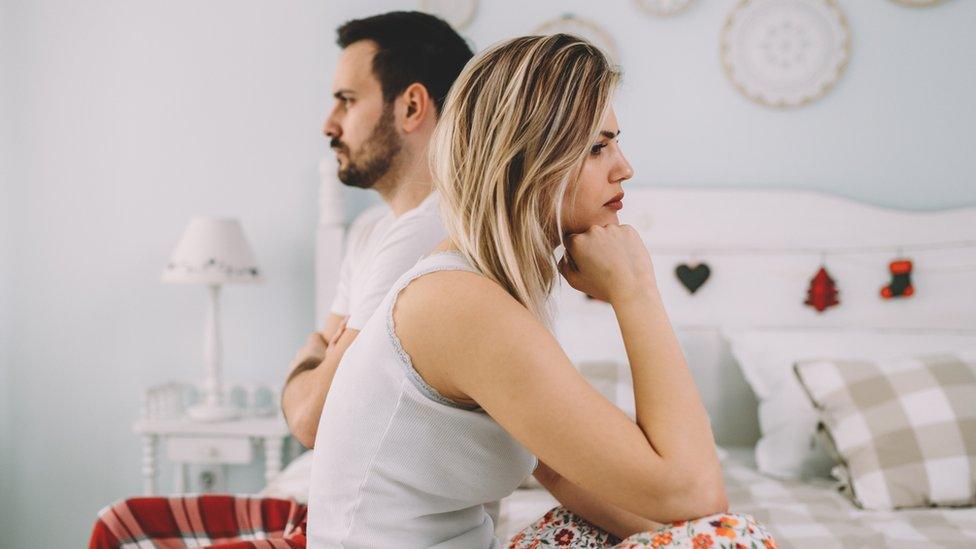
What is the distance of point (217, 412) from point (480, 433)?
5.52ft

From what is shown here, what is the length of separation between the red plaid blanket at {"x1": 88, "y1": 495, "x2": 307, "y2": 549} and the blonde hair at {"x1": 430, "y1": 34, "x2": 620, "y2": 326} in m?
0.56

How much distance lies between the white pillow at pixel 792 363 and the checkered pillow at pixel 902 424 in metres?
0.11

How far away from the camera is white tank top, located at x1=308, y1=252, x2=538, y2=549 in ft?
2.76

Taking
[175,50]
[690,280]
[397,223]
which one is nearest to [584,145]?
[397,223]

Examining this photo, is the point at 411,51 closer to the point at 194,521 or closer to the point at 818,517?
the point at 194,521

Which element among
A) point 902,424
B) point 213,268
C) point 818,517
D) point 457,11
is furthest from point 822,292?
point 213,268

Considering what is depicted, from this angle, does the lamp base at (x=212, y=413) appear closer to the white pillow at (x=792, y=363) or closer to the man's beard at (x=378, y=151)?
the man's beard at (x=378, y=151)

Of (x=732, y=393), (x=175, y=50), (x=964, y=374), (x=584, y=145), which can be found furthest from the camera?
(x=175, y=50)

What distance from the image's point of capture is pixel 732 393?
2.27 metres

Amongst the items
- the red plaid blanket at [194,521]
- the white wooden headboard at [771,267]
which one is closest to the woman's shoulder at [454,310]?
the red plaid blanket at [194,521]

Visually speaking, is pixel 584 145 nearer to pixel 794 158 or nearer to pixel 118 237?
pixel 794 158

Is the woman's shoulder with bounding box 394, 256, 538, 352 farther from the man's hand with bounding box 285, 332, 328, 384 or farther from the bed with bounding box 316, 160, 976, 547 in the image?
the bed with bounding box 316, 160, 976, 547

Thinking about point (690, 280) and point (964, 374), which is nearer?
point (964, 374)

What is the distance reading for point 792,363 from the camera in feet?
6.55
